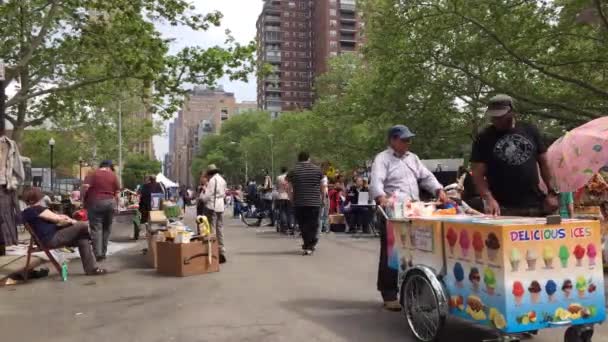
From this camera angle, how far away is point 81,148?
218ft

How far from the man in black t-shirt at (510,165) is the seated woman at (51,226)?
20.0 feet

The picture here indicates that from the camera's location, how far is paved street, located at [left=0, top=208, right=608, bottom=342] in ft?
17.2

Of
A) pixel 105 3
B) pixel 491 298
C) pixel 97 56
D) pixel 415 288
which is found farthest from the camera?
pixel 97 56

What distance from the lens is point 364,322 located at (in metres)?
5.56

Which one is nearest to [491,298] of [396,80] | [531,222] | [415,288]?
[531,222]

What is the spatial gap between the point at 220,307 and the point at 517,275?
136 inches

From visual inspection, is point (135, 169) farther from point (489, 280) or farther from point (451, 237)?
point (489, 280)

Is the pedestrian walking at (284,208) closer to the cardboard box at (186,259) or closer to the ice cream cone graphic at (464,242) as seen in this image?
the cardboard box at (186,259)

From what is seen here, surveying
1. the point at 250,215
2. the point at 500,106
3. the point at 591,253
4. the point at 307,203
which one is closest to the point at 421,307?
the point at 591,253

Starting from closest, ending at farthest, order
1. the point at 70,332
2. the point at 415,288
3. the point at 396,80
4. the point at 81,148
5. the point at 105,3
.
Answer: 1. the point at 415,288
2. the point at 70,332
3. the point at 105,3
4. the point at 396,80
5. the point at 81,148

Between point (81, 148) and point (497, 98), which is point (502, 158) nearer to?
point (497, 98)

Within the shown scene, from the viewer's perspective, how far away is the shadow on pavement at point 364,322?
16.3ft

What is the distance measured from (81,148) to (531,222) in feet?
223

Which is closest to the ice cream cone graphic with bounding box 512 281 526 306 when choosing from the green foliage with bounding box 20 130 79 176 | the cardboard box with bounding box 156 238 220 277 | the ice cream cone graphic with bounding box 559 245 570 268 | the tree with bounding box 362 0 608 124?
the ice cream cone graphic with bounding box 559 245 570 268
